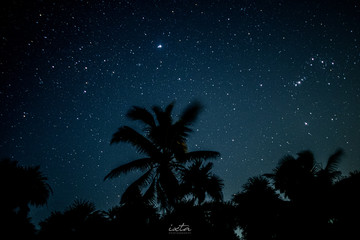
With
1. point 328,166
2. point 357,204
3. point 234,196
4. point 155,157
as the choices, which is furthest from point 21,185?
point 328,166

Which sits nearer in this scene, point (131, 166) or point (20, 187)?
point (20, 187)

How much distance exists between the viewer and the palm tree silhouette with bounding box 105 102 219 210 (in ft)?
33.1

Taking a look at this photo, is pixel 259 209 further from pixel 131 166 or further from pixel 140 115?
pixel 140 115

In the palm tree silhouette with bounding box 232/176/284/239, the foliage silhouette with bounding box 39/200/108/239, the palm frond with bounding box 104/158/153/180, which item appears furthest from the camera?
the palm frond with bounding box 104/158/153/180

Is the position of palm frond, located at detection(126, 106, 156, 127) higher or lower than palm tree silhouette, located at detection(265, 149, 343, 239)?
higher

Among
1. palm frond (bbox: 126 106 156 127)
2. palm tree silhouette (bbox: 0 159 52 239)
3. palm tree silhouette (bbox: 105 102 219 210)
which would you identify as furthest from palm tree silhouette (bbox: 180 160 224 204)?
palm tree silhouette (bbox: 0 159 52 239)

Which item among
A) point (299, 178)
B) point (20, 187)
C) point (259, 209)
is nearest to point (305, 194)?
point (299, 178)

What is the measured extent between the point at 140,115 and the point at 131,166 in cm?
305

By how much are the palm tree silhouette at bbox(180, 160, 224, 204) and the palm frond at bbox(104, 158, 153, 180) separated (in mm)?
2384

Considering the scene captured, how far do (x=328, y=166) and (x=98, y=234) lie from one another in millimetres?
14682

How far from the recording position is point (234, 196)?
948 centimetres

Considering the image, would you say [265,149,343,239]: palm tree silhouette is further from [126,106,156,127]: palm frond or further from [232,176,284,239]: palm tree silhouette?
[126,106,156,127]: palm frond

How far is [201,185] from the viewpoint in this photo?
10.1 meters

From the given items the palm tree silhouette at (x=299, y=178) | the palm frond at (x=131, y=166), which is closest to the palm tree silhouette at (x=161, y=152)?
the palm frond at (x=131, y=166)
